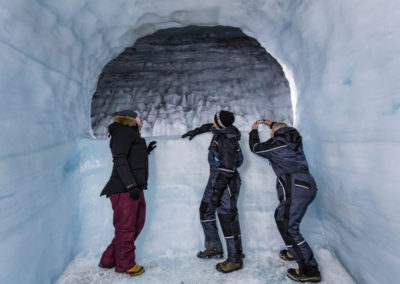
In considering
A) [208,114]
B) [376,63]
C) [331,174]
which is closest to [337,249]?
[331,174]

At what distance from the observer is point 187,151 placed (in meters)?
2.81

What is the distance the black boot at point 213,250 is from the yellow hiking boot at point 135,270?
0.53 metres

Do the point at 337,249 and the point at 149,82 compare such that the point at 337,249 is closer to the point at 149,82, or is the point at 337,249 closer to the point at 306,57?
the point at 306,57

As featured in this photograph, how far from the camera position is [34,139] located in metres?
1.92

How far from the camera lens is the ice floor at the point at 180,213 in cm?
241

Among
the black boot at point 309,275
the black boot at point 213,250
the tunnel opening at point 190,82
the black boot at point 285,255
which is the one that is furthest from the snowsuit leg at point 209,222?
the tunnel opening at point 190,82

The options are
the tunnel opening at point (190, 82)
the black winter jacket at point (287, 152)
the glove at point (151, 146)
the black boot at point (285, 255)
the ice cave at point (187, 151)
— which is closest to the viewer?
the ice cave at point (187, 151)

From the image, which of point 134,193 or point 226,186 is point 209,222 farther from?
point 134,193

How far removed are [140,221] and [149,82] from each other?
5.05 m

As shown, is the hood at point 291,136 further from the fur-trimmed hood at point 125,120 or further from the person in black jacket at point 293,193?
the fur-trimmed hood at point 125,120

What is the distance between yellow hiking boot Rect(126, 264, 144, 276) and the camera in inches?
83.8

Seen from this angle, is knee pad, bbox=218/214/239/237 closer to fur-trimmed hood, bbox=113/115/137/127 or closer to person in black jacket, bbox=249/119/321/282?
person in black jacket, bbox=249/119/321/282

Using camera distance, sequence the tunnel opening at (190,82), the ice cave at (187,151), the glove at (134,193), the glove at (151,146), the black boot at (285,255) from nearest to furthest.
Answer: the ice cave at (187,151), the glove at (134,193), the black boot at (285,255), the glove at (151,146), the tunnel opening at (190,82)

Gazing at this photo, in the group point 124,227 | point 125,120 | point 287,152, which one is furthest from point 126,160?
point 287,152
